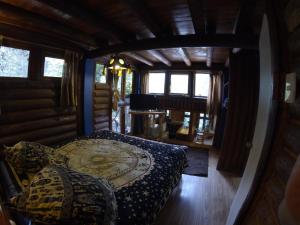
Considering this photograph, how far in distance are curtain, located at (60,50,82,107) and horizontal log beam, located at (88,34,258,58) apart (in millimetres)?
807

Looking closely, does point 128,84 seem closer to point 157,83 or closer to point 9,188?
point 157,83

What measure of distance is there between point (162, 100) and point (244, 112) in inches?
124

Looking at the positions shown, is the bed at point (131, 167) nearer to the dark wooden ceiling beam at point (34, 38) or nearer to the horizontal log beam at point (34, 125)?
the horizontal log beam at point (34, 125)

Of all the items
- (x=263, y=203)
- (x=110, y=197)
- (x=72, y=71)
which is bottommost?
(x=110, y=197)

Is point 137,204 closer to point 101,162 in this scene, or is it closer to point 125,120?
point 101,162

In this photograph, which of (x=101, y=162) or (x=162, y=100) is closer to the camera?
(x=101, y=162)

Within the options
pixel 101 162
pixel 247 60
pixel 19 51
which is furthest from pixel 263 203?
pixel 19 51

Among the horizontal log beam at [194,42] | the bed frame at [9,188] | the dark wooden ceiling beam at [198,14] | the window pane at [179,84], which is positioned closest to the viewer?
the bed frame at [9,188]

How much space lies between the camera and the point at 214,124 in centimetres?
593

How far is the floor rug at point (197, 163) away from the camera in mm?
3724

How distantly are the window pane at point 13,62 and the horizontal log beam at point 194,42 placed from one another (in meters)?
1.38

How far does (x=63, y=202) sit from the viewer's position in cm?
105

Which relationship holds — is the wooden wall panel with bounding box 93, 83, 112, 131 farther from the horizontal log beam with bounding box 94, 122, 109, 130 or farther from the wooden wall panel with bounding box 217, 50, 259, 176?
the wooden wall panel with bounding box 217, 50, 259, 176

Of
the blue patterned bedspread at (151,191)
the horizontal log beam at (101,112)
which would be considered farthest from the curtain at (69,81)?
the blue patterned bedspread at (151,191)
